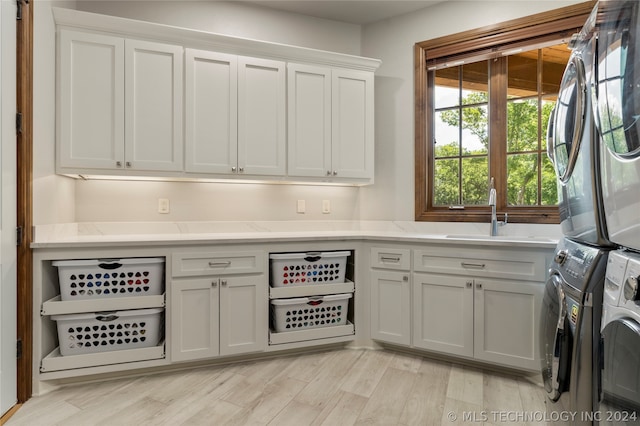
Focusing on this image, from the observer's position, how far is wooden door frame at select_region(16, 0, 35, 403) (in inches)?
77.3

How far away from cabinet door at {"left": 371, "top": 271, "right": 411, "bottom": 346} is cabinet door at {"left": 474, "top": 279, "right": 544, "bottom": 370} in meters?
0.46

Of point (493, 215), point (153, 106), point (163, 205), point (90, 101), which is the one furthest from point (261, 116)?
point (493, 215)

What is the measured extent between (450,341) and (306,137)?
5.90ft

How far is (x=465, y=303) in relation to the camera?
241 centimetres

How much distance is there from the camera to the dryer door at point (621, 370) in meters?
0.79

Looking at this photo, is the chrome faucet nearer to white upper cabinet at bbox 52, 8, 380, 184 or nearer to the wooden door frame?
white upper cabinet at bbox 52, 8, 380, 184

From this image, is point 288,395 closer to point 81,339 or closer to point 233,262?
point 233,262

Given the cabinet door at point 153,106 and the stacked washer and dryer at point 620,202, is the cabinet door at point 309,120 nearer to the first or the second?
the cabinet door at point 153,106

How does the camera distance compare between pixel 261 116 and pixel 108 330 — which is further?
pixel 261 116

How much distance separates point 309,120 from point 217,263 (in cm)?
132

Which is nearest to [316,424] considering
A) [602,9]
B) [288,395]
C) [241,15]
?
[288,395]

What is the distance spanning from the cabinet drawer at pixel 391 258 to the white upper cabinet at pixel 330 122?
0.71 m

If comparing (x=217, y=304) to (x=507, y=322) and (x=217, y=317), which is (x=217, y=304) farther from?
(x=507, y=322)

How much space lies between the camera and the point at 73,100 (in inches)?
93.4
